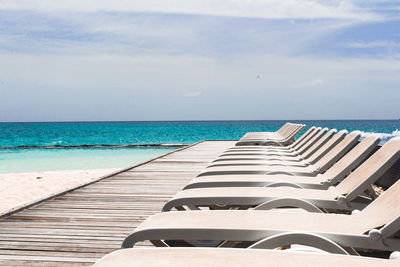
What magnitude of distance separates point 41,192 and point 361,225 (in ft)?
29.6

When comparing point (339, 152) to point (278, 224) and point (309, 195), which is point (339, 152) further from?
point (278, 224)

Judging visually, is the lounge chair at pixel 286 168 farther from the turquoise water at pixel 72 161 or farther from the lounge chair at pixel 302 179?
the turquoise water at pixel 72 161

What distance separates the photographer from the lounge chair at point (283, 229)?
1.91 meters

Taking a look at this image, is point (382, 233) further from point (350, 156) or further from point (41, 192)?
point (41, 192)

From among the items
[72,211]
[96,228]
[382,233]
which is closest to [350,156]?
[382,233]

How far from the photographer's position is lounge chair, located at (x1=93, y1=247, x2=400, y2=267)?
1.50 meters

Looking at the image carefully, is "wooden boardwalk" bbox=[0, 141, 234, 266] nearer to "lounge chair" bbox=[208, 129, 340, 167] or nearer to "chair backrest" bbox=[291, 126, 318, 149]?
"lounge chair" bbox=[208, 129, 340, 167]

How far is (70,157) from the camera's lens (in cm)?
2481

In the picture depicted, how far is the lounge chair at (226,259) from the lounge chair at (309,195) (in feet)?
3.61

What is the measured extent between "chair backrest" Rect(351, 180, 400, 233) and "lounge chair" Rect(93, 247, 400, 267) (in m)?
0.60

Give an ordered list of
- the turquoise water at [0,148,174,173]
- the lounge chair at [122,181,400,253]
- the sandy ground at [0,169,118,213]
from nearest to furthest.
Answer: the lounge chair at [122,181,400,253] < the sandy ground at [0,169,118,213] < the turquoise water at [0,148,174,173]

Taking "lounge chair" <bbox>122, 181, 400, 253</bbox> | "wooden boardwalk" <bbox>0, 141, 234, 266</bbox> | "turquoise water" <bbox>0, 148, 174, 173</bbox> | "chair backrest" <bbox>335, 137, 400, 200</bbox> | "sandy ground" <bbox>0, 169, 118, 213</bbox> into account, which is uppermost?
"chair backrest" <bbox>335, 137, 400, 200</bbox>

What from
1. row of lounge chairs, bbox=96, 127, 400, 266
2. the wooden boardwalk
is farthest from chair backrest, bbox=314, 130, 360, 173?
the wooden boardwalk

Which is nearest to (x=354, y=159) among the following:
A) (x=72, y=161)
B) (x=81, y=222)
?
(x=81, y=222)
